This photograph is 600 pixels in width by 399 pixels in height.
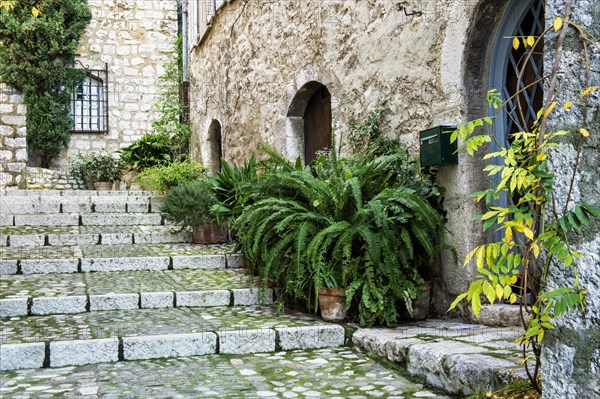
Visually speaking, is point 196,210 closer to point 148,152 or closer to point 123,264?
point 123,264

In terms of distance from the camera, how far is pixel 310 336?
13.0ft

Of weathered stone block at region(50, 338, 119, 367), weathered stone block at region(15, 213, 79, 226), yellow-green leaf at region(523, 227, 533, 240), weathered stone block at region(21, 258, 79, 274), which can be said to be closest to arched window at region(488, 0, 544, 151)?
yellow-green leaf at region(523, 227, 533, 240)

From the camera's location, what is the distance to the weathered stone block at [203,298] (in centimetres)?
484

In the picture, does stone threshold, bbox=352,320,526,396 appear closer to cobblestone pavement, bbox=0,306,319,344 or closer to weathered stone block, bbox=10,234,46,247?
cobblestone pavement, bbox=0,306,319,344

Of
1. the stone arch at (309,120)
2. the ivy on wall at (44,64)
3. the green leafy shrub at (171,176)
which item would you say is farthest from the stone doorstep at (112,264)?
the ivy on wall at (44,64)

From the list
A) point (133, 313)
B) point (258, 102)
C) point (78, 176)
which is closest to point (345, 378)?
point (133, 313)

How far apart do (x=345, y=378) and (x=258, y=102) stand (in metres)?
5.90

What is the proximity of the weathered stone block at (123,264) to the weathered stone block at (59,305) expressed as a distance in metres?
1.24

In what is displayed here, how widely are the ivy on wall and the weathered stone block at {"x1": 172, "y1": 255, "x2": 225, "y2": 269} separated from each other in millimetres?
8645

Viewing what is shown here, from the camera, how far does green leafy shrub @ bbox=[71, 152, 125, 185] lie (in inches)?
517

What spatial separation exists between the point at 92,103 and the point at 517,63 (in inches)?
492

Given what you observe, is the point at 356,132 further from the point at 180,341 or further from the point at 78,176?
the point at 78,176

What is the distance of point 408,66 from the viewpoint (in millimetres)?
4918

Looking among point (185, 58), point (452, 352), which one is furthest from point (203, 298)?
point (185, 58)
